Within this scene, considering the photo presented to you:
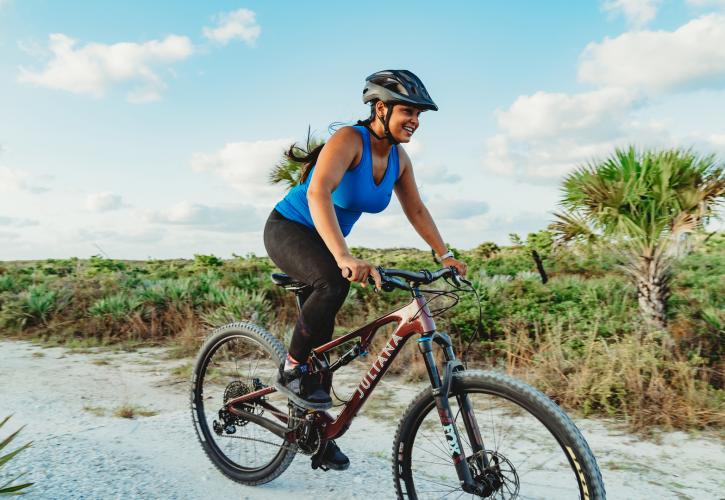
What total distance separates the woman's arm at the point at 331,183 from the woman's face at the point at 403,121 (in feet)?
0.68

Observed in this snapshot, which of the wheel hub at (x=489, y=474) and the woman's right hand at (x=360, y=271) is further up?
the woman's right hand at (x=360, y=271)

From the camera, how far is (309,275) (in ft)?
11.3

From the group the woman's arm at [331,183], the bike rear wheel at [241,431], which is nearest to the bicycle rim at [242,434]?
the bike rear wheel at [241,431]

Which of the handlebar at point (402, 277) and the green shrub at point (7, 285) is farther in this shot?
the green shrub at point (7, 285)

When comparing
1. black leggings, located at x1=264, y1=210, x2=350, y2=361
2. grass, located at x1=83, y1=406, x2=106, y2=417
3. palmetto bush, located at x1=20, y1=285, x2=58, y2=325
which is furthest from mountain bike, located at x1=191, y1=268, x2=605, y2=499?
palmetto bush, located at x1=20, y1=285, x2=58, y2=325

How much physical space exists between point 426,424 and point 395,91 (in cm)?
235

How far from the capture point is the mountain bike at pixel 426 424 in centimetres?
281

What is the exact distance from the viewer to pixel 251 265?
43.1ft

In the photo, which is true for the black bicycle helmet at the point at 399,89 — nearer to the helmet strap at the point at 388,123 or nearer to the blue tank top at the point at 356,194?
the helmet strap at the point at 388,123

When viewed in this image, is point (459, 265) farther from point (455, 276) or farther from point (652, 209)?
point (652, 209)

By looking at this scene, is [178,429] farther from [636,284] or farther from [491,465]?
[636,284]

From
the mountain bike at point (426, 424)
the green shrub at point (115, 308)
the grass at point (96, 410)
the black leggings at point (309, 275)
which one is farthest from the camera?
the green shrub at point (115, 308)

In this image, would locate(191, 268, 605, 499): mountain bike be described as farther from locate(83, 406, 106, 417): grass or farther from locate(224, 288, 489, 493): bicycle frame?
locate(83, 406, 106, 417): grass

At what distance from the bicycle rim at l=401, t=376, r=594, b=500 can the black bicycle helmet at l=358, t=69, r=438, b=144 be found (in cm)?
154
